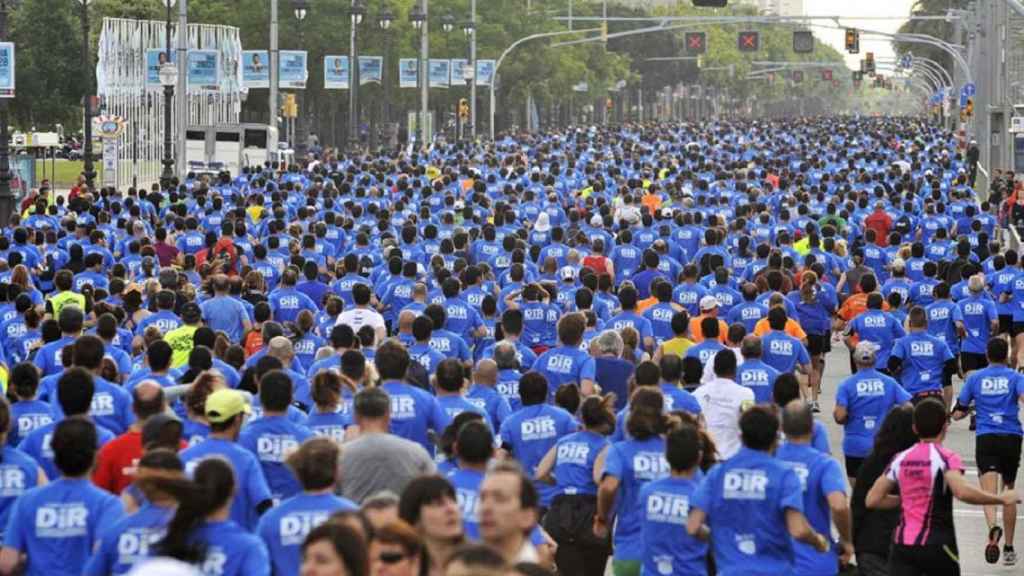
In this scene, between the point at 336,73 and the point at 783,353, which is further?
the point at 336,73

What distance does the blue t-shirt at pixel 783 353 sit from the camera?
56.1ft

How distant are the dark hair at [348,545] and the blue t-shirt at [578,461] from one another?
15.9ft

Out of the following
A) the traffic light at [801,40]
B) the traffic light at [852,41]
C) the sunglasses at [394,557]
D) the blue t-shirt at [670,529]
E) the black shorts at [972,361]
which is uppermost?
the traffic light at [801,40]

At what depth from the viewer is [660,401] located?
37.2ft

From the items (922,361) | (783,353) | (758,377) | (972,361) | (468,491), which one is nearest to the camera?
(468,491)

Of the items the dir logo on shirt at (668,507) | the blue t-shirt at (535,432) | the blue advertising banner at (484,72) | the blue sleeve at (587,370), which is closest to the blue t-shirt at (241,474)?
the dir logo on shirt at (668,507)

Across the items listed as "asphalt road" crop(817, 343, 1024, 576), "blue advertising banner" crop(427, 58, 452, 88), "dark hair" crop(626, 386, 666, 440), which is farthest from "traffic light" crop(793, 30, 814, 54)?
"dark hair" crop(626, 386, 666, 440)

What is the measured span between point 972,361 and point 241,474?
492 inches

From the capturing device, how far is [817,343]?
2258cm

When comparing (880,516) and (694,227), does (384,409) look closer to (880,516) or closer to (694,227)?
(880,516)

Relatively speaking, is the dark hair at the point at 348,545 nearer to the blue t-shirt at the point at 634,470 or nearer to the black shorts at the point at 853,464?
the blue t-shirt at the point at 634,470

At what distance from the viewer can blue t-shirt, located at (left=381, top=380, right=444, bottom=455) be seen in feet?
40.7

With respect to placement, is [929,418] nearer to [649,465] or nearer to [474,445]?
[649,465]

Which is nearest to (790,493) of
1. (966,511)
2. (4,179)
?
(966,511)
